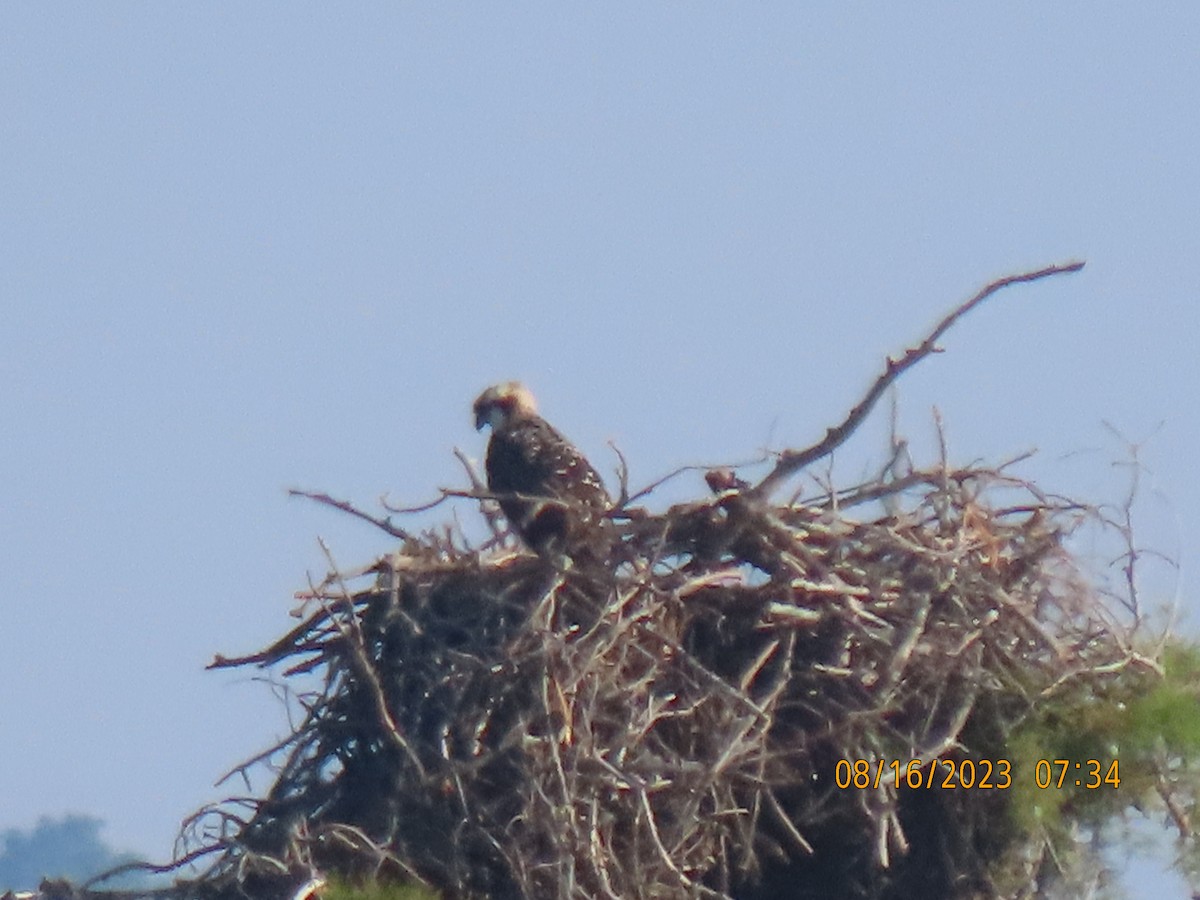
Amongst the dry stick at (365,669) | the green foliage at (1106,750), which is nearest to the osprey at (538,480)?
the dry stick at (365,669)

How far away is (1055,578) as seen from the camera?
7586 mm

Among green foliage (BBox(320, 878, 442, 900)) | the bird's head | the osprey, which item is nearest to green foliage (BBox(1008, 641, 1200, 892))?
the osprey

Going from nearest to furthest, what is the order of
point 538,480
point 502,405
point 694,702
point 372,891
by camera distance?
point 372,891, point 694,702, point 538,480, point 502,405

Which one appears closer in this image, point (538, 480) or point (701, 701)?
point (701, 701)

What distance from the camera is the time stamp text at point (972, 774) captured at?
727 cm

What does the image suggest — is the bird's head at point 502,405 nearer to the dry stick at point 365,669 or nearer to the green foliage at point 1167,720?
the dry stick at point 365,669

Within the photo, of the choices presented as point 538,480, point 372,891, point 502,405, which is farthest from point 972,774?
point 502,405

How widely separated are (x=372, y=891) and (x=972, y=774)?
2.15m

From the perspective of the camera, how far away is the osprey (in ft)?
24.4

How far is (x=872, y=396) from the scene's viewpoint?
23.1 ft

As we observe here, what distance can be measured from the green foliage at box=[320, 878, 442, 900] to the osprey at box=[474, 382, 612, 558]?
1228 mm

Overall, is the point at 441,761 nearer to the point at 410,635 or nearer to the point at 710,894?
the point at 410,635

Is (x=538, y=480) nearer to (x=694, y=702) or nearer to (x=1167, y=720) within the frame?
(x=694, y=702)

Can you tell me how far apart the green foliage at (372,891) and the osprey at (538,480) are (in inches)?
48.3
